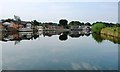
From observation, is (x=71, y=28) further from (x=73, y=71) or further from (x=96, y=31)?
(x=73, y=71)

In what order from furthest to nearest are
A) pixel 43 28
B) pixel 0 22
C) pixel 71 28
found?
pixel 71 28, pixel 43 28, pixel 0 22

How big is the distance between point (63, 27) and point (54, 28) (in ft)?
6.47

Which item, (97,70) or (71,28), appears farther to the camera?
(71,28)

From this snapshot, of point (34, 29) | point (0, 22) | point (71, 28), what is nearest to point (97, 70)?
point (0, 22)

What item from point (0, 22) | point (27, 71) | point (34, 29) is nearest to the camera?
point (27, 71)

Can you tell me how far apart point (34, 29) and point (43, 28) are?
5.22 metres

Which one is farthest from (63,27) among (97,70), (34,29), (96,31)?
(97,70)

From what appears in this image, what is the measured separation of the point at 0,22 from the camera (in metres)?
40.2

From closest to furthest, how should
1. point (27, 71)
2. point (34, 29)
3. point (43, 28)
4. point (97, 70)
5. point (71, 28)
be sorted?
point (27, 71) → point (97, 70) → point (34, 29) → point (43, 28) → point (71, 28)

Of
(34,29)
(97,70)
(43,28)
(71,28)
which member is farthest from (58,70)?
(71,28)

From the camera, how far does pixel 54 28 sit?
190 ft

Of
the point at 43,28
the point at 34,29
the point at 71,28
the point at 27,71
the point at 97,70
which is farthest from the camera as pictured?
the point at 71,28

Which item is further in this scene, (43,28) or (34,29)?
(43,28)

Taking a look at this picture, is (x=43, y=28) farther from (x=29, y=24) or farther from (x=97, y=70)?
(x=97, y=70)
